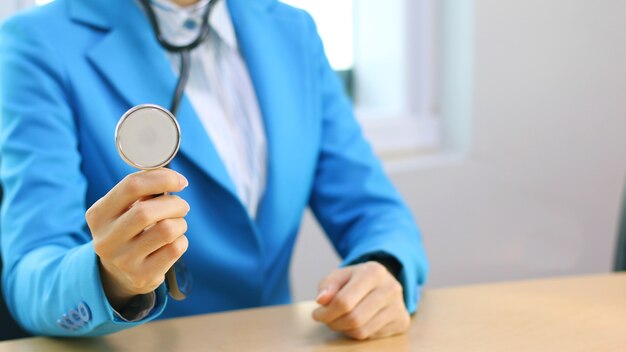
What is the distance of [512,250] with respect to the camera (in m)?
2.35

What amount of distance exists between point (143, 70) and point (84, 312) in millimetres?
417

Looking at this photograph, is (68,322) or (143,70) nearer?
(68,322)

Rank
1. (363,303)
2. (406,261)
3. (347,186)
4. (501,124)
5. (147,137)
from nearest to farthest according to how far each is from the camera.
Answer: (147,137) → (363,303) → (406,261) → (347,186) → (501,124)

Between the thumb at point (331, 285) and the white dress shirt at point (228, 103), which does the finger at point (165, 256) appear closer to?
the thumb at point (331, 285)

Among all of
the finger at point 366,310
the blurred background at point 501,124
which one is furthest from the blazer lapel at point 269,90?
the blurred background at point 501,124

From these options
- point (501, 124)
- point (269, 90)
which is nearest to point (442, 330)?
point (269, 90)

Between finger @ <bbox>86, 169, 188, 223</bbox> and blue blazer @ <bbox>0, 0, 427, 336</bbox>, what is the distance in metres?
0.14

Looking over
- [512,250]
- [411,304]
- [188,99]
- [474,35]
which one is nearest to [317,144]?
[188,99]

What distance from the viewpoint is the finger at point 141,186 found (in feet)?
2.72

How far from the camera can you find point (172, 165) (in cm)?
128

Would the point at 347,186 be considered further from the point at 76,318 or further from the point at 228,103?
the point at 76,318

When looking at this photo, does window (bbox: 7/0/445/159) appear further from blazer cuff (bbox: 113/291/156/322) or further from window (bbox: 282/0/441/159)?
blazer cuff (bbox: 113/291/156/322)

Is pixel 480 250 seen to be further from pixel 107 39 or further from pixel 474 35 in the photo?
pixel 107 39

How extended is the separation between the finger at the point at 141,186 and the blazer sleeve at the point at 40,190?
0.55 feet
